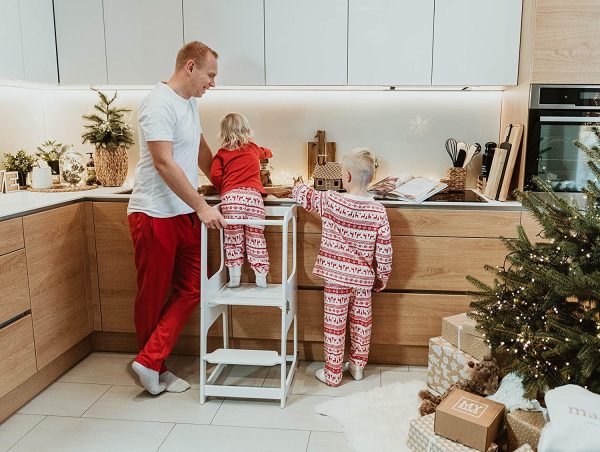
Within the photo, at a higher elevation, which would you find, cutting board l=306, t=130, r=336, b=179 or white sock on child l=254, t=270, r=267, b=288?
cutting board l=306, t=130, r=336, b=179

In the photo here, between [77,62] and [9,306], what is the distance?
1.51m

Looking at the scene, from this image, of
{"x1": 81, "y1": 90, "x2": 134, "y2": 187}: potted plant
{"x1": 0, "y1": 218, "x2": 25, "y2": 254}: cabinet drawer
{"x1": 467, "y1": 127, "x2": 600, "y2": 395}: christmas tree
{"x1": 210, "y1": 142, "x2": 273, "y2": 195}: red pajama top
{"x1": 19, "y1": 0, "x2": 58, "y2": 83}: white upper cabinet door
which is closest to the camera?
{"x1": 467, "y1": 127, "x2": 600, "y2": 395}: christmas tree

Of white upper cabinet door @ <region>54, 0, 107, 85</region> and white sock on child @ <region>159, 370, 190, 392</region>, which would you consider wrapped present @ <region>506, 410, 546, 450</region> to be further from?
white upper cabinet door @ <region>54, 0, 107, 85</region>

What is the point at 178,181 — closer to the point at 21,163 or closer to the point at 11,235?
the point at 11,235

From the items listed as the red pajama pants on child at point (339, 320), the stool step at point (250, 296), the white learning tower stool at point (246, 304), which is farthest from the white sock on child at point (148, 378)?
the red pajama pants on child at point (339, 320)

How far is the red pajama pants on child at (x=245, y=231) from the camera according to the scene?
2.67 meters

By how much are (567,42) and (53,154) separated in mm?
2785

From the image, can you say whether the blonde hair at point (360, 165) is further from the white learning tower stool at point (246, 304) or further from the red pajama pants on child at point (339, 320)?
the red pajama pants on child at point (339, 320)

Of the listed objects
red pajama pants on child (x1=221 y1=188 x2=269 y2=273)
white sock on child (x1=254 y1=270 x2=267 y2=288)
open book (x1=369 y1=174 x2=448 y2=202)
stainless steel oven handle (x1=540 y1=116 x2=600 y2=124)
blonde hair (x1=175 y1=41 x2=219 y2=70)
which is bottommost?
white sock on child (x1=254 y1=270 x2=267 y2=288)

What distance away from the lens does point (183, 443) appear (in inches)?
90.2

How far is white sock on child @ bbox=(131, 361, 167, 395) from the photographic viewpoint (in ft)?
8.59

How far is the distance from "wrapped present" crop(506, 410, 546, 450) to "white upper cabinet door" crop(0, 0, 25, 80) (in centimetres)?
277

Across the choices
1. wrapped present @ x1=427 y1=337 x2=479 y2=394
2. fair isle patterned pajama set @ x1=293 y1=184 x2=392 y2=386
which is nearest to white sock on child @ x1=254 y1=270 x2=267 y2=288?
fair isle patterned pajama set @ x1=293 y1=184 x2=392 y2=386

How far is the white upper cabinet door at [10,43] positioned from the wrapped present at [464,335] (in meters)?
2.46
